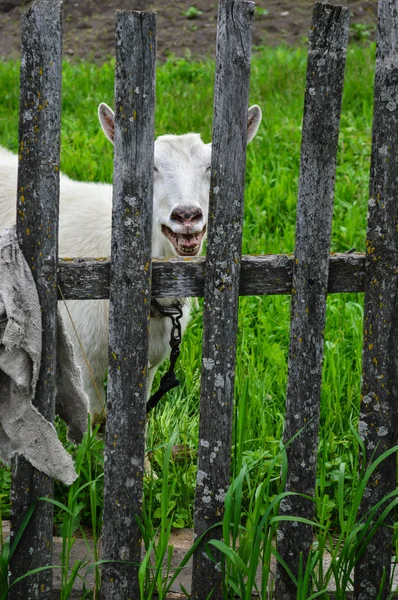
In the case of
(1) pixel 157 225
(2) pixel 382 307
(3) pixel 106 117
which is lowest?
(2) pixel 382 307

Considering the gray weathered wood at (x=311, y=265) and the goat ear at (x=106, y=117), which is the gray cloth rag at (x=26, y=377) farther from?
the goat ear at (x=106, y=117)

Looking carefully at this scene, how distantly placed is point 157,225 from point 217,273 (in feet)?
4.53

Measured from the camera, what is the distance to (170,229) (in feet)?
12.5

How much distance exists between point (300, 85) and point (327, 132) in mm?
6435

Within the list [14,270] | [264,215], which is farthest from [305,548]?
[264,215]

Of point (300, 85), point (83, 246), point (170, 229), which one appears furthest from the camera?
point (300, 85)

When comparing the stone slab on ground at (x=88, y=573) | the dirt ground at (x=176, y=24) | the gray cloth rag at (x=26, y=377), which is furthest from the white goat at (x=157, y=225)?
the dirt ground at (x=176, y=24)

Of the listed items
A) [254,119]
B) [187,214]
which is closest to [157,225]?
[187,214]

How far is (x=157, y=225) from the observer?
3.91 metres

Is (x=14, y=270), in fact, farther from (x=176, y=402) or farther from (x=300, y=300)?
(x=176, y=402)

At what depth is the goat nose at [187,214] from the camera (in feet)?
12.0

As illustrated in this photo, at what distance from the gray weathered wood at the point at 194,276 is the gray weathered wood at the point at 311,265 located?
0.20 ft

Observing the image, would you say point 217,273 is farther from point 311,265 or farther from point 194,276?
point 311,265

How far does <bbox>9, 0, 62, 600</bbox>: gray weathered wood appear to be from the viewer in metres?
2.35
